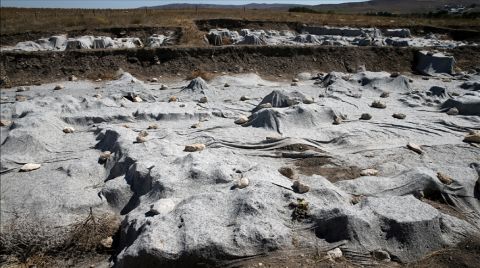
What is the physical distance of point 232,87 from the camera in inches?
376

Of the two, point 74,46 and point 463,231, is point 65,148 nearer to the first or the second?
point 463,231

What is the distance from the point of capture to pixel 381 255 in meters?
3.15

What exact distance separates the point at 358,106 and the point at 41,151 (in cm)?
578

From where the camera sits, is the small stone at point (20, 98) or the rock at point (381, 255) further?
the small stone at point (20, 98)

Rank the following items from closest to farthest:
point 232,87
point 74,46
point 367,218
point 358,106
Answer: point 367,218 → point 358,106 → point 232,87 → point 74,46

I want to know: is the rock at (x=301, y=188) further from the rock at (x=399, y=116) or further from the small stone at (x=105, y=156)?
the rock at (x=399, y=116)

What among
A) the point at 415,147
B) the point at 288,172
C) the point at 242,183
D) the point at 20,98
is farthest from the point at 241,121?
the point at 20,98

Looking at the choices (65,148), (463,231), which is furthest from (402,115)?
(65,148)

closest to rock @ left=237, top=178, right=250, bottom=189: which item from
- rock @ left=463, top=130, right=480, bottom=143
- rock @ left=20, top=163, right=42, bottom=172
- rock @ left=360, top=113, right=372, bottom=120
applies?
rock @ left=20, top=163, right=42, bottom=172

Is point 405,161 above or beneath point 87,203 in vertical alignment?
above

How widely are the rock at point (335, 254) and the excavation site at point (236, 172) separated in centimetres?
1

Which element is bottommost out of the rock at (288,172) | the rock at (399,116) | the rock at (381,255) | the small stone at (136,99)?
the rock at (381,255)

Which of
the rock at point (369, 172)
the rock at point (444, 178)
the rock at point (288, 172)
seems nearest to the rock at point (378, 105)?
the rock at point (369, 172)

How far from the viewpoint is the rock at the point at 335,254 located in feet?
10.3
